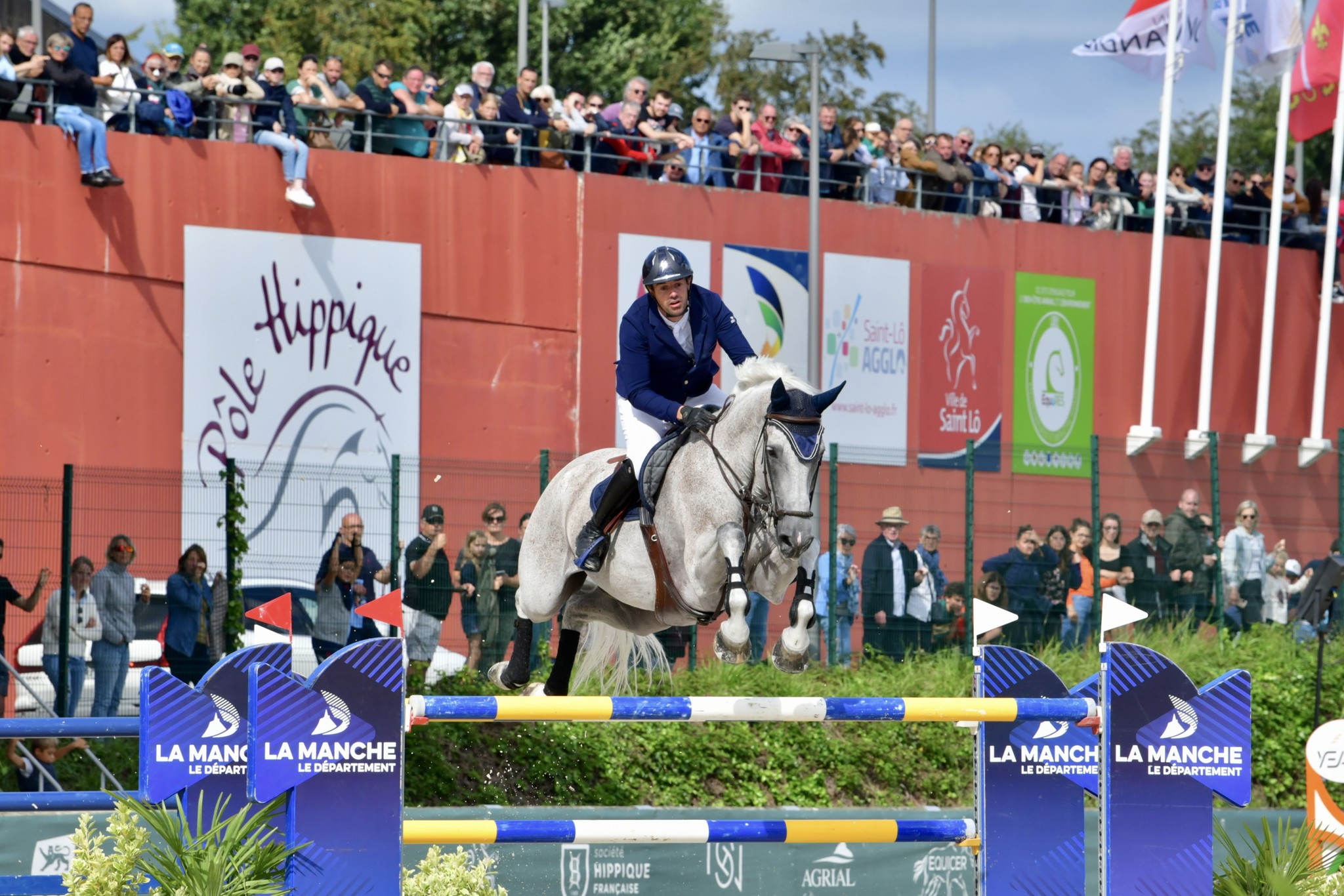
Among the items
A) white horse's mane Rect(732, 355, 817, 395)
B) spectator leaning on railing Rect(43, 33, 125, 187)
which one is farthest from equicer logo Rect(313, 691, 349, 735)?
spectator leaning on railing Rect(43, 33, 125, 187)

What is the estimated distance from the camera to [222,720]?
7000mm

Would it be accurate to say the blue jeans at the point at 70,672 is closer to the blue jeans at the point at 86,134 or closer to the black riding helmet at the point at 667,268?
the blue jeans at the point at 86,134

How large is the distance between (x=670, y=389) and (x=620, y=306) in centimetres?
1079

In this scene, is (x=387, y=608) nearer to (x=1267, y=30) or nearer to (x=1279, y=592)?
(x=1279, y=592)

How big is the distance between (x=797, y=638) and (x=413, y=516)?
24.3 ft

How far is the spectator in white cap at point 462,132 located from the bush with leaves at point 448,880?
1188cm

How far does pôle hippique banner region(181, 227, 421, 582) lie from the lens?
1648cm

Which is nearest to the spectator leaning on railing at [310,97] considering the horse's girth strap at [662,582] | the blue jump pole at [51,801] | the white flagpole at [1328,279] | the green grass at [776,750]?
the green grass at [776,750]

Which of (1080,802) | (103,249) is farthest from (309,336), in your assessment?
(1080,802)

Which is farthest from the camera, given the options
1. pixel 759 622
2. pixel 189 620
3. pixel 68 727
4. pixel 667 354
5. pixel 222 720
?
pixel 759 622

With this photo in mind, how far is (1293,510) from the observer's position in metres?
16.6

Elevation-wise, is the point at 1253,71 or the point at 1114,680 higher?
the point at 1253,71

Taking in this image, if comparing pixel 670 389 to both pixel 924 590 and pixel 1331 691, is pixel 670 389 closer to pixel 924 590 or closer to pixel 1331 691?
pixel 924 590

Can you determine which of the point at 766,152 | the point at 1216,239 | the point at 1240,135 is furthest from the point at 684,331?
the point at 1240,135
